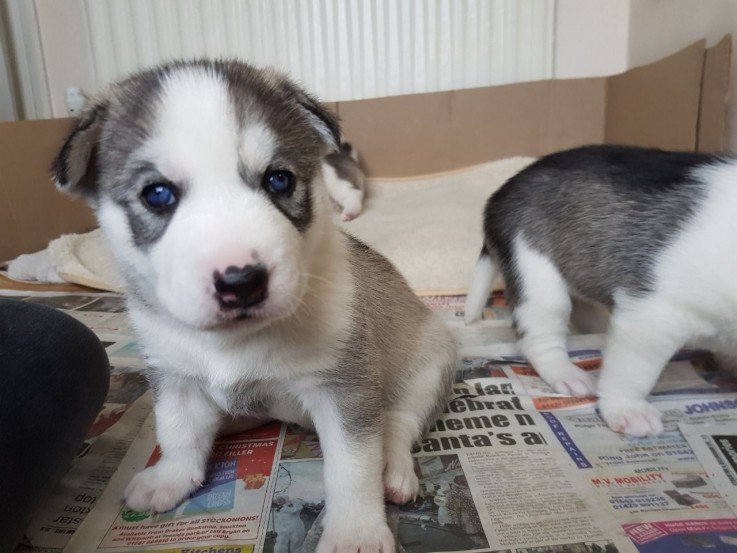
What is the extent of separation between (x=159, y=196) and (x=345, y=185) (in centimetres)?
304

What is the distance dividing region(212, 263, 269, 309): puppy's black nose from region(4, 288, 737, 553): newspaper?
60 centimetres

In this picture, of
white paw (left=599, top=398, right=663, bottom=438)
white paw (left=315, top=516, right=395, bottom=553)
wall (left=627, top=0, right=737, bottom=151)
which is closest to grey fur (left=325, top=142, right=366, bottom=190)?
wall (left=627, top=0, right=737, bottom=151)

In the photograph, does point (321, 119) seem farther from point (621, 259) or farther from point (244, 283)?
point (621, 259)

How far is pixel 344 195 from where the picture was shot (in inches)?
156

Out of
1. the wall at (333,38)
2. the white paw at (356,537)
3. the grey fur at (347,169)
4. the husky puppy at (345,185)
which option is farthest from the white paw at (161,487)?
the wall at (333,38)

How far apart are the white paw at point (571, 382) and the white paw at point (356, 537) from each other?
0.87m

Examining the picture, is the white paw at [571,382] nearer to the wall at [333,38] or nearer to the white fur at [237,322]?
the white fur at [237,322]

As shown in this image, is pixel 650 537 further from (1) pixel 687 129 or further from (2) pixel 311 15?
(2) pixel 311 15

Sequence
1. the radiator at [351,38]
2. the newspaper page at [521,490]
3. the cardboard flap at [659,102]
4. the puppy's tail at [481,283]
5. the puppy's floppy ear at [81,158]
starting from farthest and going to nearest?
the radiator at [351,38]
the cardboard flap at [659,102]
the puppy's tail at [481,283]
the newspaper page at [521,490]
the puppy's floppy ear at [81,158]

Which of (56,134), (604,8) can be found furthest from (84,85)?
(604,8)

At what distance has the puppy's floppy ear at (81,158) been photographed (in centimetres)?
113

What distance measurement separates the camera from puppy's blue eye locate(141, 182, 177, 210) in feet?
3.28

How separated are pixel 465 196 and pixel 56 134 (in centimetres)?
249

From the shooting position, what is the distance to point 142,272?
1112 millimetres
